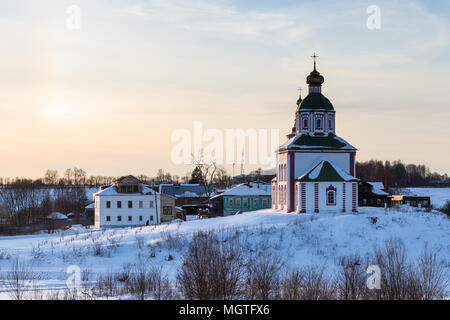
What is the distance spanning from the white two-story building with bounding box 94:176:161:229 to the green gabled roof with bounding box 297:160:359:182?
20208mm

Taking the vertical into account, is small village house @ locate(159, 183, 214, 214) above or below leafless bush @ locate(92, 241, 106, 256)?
above

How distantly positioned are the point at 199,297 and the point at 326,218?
905 inches

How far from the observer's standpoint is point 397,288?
1414 centimetres

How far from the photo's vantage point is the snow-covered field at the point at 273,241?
3006 centimetres

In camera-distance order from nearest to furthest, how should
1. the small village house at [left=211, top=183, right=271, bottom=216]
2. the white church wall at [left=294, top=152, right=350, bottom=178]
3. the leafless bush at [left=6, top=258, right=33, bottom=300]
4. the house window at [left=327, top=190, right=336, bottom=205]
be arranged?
the leafless bush at [left=6, top=258, right=33, bottom=300] → the house window at [left=327, top=190, right=336, bottom=205] → the white church wall at [left=294, top=152, right=350, bottom=178] → the small village house at [left=211, top=183, right=271, bottom=216]

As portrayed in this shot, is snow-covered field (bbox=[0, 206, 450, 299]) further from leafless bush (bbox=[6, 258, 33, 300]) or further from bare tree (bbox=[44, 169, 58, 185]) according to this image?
bare tree (bbox=[44, 169, 58, 185])

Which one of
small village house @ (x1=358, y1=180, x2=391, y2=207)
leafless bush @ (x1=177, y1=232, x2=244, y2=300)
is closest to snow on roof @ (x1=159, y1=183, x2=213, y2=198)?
small village house @ (x1=358, y1=180, x2=391, y2=207)

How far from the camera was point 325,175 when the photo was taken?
41406 millimetres

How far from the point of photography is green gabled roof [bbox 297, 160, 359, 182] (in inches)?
1622

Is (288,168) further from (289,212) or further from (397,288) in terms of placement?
(397,288)

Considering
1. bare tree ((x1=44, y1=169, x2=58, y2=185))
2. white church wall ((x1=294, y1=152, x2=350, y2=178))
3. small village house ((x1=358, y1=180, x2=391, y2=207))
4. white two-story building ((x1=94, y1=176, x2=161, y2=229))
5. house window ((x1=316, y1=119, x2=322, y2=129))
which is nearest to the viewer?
white church wall ((x1=294, y1=152, x2=350, y2=178))

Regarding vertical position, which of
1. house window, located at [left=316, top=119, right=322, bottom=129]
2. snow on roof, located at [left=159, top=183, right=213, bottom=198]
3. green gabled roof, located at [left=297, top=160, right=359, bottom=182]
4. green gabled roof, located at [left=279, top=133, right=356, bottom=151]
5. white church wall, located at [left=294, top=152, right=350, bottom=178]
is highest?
house window, located at [left=316, top=119, right=322, bottom=129]

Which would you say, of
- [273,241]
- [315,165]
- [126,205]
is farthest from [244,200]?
[273,241]

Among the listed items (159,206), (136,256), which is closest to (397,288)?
(136,256)
